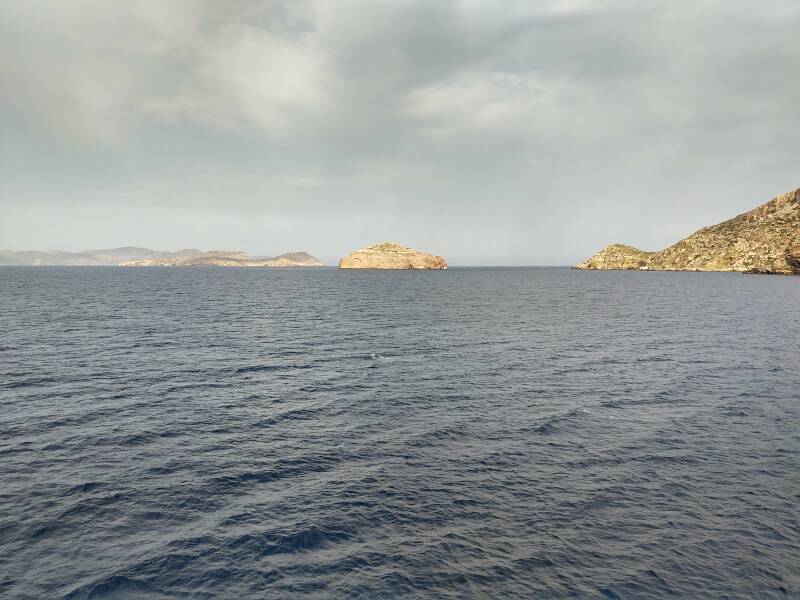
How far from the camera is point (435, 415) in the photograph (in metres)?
35.4

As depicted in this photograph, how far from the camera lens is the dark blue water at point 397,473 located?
58.2 ft

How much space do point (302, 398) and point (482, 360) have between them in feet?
78.9

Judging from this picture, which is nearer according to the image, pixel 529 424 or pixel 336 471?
pixel 336 471

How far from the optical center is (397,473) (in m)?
25.9

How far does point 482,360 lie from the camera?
5391 centimetres

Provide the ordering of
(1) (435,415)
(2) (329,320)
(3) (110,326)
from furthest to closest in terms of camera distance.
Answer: (2) (329,320) → (3) (110,326) → (1) (435,415)

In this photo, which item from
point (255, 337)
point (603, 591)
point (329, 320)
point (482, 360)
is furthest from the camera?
point (329, 320)

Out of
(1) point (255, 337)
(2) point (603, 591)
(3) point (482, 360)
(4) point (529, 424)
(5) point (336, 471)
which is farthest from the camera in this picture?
(1) point (255, 337)

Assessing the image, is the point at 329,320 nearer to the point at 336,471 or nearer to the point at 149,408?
the point at 149,408

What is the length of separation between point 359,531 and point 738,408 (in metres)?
34.2

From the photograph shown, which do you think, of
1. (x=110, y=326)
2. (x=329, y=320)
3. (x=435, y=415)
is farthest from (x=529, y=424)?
(x=110, y=326)

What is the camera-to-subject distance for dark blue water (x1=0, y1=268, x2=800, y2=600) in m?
17.8

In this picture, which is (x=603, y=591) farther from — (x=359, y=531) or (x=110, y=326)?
(x=110, y=326)

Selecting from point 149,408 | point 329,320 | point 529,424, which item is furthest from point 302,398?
point 329,320
